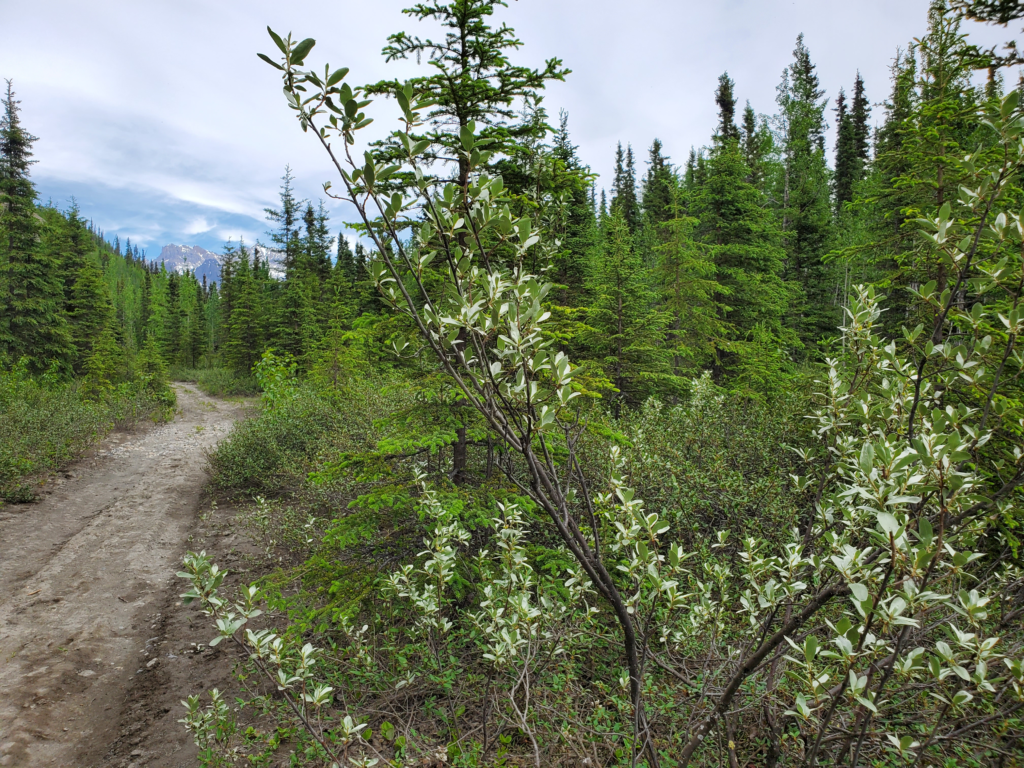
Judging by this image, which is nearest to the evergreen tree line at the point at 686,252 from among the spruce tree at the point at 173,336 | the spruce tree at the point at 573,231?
the spruce tree at the point at 573,231

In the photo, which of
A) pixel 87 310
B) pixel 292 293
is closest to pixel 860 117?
pixel 292 293

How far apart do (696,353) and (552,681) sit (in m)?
11.6

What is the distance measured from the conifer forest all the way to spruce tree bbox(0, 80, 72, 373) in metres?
4.50

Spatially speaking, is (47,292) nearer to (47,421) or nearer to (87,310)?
(87,310)

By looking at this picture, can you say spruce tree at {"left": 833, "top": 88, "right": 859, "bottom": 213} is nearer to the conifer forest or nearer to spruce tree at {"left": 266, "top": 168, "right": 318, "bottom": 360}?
the conifer forest

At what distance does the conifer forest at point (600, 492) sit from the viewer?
1.75 m

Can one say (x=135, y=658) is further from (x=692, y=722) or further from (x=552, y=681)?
(x=692, y=722)

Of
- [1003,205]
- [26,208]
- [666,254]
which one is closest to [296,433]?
[666,254]

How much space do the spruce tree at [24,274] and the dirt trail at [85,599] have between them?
10.3 m

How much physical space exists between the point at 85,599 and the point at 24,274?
18185 millimetres

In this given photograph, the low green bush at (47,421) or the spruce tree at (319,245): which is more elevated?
the spruce tree at (319,245)

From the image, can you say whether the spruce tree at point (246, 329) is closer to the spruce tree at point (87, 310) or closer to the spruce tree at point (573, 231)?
the spruce tree at point (87, 310)

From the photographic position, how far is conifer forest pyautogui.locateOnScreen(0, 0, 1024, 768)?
1746 mm

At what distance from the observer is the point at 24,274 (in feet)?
57.0
